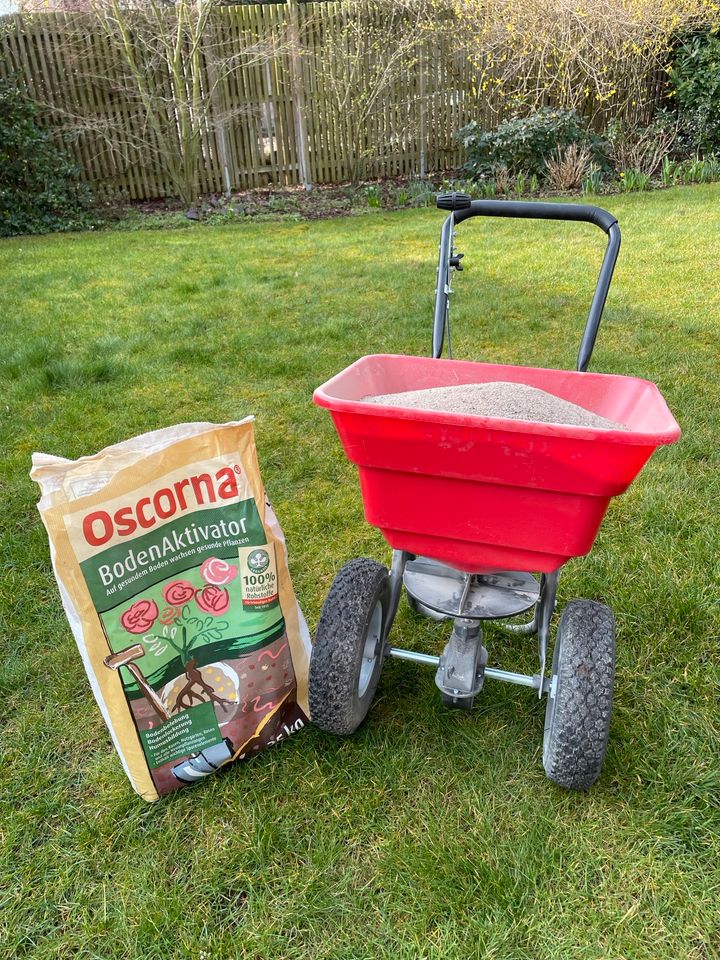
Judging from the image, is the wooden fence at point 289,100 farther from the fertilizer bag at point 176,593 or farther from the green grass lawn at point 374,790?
the fertilizer bag at point 176,593

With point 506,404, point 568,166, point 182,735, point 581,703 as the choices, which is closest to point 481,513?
point 506,404

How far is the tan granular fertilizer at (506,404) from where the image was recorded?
1413 mm

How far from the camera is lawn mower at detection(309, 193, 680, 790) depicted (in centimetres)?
128

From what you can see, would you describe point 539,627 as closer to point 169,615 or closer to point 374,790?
point 374,790

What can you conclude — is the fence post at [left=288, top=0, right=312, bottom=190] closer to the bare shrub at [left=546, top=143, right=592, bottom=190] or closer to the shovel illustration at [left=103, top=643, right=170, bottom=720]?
the bare shrub at [left=546, top=143, right=592, bottom=190]

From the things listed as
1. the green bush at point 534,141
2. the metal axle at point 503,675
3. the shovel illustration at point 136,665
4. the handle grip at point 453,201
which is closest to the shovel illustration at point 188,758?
the shovel illustration at point 136,665

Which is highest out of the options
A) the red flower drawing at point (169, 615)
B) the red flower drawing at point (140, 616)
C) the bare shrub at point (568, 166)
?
the bare shrub at point (568, 166)

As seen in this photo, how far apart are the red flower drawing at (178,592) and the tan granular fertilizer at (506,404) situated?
57cm

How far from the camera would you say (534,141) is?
7566mm

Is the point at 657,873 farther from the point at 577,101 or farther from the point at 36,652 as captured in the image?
the point at 577,101

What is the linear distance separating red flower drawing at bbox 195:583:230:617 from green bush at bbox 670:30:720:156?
852 centimetres

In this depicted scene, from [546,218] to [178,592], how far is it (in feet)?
3.80

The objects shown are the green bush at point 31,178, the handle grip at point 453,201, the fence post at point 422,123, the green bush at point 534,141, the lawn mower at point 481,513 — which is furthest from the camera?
the fence post at point 422,123

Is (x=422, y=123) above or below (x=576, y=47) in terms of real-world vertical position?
below
